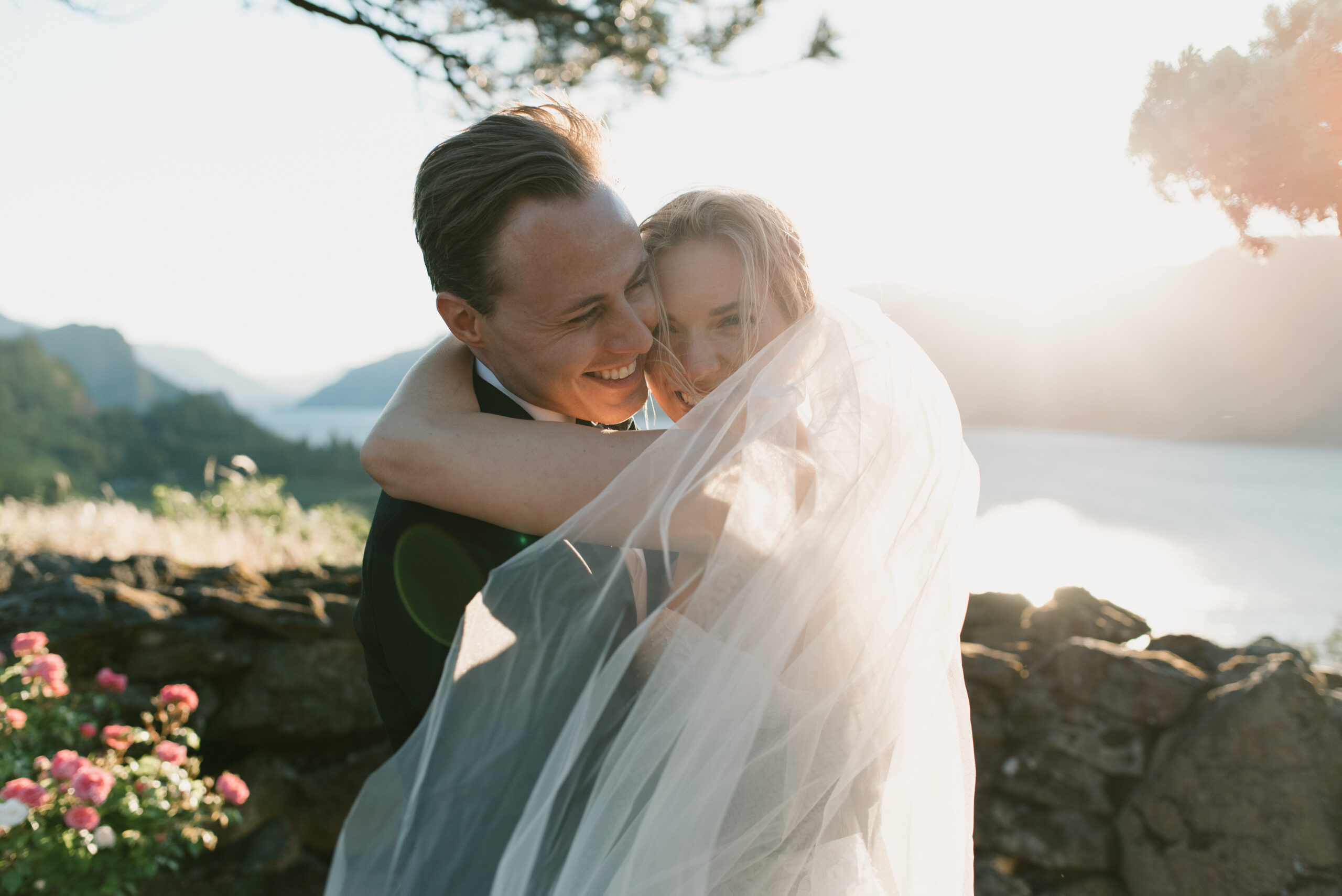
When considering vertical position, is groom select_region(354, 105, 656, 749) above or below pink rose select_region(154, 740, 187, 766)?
above

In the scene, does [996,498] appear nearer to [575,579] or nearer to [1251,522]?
[1251,522]

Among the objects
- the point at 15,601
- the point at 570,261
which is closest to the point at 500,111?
the point at 570,261

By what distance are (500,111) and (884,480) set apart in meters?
1.37

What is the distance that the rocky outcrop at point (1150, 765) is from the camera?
2.71m

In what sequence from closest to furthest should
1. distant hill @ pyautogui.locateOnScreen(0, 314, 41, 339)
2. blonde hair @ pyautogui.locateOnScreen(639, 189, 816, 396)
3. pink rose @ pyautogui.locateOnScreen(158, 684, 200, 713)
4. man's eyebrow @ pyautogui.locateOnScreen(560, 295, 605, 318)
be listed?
man's eyebrow @ pyautogui.locateOnScreen(560, 295, 605, 318)
blonde hair @ pyautogui.locateOnScreen(639, 189, 816, 396)
pink rose @ pyautogui.locateOnScreen(158, 684, 200, 713)
distant hill @ pyautogui.locateOnScreen(0, 314, 41, 339)

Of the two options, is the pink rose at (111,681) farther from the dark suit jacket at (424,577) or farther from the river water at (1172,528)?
the river water at (1172,528)

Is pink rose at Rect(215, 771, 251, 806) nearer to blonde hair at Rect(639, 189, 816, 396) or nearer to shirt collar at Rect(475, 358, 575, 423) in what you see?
shirt collar at Rect(475, 358, 575, 423)

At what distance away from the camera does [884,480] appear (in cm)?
146

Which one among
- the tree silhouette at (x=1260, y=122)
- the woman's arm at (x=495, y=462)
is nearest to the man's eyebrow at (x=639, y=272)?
the woman's arm at (x=495, y=462)

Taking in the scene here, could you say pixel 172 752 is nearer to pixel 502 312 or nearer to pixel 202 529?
pixel 502 312

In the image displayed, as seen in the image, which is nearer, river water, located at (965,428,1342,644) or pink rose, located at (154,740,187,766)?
pink rose, located at (154,740,187,766)

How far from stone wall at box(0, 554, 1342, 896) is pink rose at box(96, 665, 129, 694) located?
191 millimetres

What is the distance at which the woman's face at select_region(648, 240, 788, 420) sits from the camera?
200cm

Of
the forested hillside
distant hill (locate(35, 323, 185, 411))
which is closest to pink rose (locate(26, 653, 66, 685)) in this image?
the forested hillside
